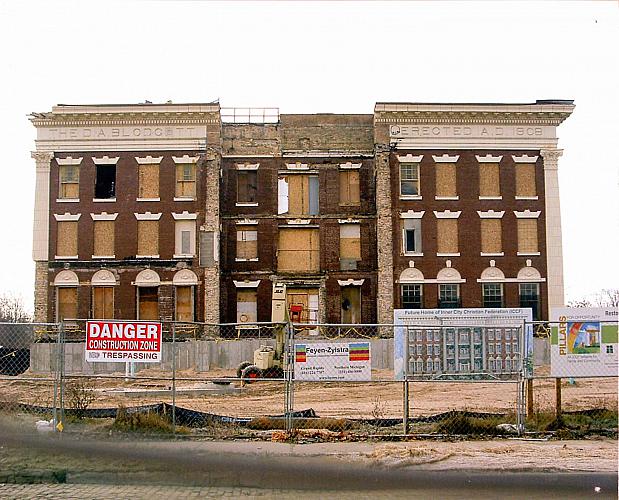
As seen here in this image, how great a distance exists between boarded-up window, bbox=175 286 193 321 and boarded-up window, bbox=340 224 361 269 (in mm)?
8622

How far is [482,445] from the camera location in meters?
13.3

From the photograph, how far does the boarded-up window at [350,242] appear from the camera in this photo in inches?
1656

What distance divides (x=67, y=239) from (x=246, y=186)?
10172 mm

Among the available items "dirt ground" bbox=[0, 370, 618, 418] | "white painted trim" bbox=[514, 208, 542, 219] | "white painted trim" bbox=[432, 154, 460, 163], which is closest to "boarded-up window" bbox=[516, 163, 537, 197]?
"white painted trim" bbox=[514, 208, 542, 219]

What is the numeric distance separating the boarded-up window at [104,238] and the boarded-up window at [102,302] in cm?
189

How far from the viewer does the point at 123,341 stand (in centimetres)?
1415

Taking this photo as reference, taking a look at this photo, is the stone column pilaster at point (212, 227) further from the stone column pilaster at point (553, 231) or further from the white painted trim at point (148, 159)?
the stone column pilaster at point (553, 231)

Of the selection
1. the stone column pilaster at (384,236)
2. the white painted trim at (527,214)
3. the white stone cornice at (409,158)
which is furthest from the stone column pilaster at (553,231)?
the stone column pilaster at (384,236)

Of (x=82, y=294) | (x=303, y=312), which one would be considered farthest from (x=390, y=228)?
(x=82, y=294)

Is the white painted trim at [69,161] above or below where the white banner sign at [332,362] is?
above

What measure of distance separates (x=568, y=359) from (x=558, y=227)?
2804 centimetres

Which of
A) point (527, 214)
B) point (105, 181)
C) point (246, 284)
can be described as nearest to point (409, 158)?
point (527, 214)

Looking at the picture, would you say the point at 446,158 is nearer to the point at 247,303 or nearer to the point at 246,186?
the point at 246,186

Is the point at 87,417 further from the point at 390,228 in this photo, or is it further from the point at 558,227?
the point at 558,227
